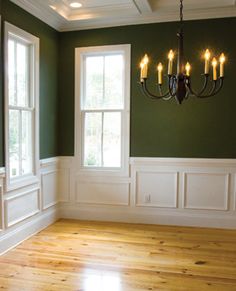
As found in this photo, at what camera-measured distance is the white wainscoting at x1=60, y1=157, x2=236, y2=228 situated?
13.5ft

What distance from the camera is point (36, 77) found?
12.9 ft

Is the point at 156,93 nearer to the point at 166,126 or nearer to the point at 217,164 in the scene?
the point at 166,126

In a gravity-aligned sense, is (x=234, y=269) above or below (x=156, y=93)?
below

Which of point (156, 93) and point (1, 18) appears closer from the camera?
point (1, 18)

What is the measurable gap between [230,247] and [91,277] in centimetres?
167

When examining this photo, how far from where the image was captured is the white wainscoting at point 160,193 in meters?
4.13

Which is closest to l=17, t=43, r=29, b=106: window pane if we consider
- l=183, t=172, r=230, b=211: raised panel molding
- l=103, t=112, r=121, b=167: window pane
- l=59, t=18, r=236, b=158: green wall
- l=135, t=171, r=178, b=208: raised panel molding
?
l=59, t=18, r=236, b=158: green wall

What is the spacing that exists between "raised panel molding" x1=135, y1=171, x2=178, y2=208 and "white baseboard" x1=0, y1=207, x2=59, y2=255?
1.25m

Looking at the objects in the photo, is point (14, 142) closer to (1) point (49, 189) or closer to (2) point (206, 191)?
(1) point (49, 189)

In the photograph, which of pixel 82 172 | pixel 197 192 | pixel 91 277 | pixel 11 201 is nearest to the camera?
pixel 91 277

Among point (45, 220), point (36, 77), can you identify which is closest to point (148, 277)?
point (45, 220)

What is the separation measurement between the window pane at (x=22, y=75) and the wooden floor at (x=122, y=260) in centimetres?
171

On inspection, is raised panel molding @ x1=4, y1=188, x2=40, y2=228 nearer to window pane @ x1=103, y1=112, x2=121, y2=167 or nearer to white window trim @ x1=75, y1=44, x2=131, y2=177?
white window trim @ x1=75, y1=44, x2=131, y2=177

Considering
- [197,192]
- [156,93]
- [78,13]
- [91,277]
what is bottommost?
[91,277]
